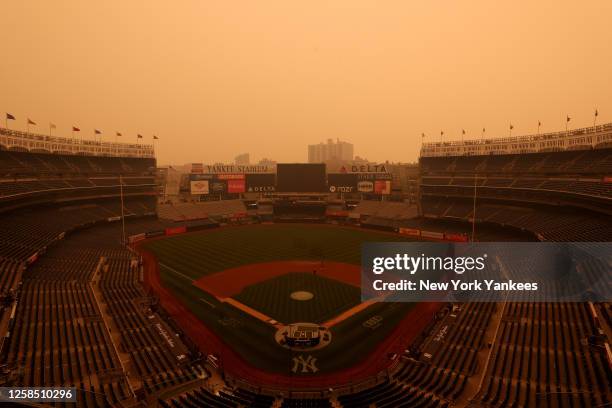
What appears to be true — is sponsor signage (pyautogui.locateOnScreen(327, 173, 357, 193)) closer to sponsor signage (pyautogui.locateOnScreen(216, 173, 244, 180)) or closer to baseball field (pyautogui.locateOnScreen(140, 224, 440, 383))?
sponsor signage (pyautogui.locateOnScreen(216, 173, 244, 180))

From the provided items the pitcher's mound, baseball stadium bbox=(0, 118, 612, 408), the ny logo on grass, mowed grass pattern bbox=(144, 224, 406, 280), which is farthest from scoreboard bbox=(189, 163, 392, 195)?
the ny logo on grass

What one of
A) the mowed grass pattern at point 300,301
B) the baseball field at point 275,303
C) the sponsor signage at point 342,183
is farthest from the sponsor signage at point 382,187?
the mowed grass pattern at point 300,301

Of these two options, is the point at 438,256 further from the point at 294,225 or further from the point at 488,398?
the point at 294,225

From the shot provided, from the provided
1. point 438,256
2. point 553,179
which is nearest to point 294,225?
point 438,256

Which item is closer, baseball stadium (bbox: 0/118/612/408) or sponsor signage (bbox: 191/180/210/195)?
baseball stadium (bbox: 0/118/612/408)

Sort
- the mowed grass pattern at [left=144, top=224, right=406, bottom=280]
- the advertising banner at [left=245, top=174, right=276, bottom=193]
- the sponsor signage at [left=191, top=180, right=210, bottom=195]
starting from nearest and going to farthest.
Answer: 1. the mowed grass pattern at [left=144, top=224, right=406, bottom=280]
2. the sponsor signage at [left=191, top=180, right=210, bottom=195]
3. the advertising banner at [left=245, top=174, right=276, bottom=193]

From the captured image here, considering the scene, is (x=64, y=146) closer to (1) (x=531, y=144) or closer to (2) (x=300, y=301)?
(2) (x=300, y=301)
